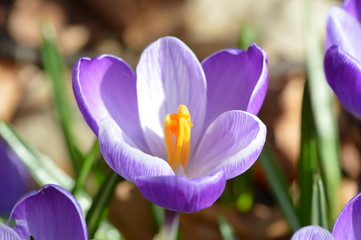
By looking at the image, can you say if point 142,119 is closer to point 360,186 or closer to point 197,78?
point 197,78

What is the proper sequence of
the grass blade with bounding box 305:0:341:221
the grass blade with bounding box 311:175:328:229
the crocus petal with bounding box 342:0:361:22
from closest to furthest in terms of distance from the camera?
the grass blade with bounding box 311:175:328:229
the crocus petal with bounding box 342:0:361:22
the grass blade with bounding box 305:0:341:221

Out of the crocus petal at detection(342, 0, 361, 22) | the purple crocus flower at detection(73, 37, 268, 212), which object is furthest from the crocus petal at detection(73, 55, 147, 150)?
the crocus petal at detection(342, 0, 361, 22)

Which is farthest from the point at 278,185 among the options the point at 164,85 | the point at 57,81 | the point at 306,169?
the point at 57,81

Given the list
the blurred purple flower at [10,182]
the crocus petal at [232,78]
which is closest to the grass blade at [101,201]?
the crocus petal at [232,78]

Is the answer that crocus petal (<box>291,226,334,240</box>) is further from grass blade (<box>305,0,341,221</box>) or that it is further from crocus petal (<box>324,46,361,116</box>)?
grass blade (<box>305,0,341,221</box>)

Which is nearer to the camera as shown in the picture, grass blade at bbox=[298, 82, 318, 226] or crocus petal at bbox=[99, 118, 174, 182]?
crocus petal at bbox=[99, 118, 174, 182]

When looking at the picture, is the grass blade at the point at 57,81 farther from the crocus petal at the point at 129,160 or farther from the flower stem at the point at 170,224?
the crocus petal at the point at 129,160

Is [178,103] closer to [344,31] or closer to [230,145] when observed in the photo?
[230,145]

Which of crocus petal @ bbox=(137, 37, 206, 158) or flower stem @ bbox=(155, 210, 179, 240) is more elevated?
crocus petal @ bbox=(137, 37, 206, 158)

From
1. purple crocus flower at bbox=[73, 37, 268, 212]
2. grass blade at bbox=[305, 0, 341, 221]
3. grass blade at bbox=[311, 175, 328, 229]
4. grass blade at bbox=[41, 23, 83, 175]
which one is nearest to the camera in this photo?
purple crocus flower at bbox=[73, 37, 268, 212]
